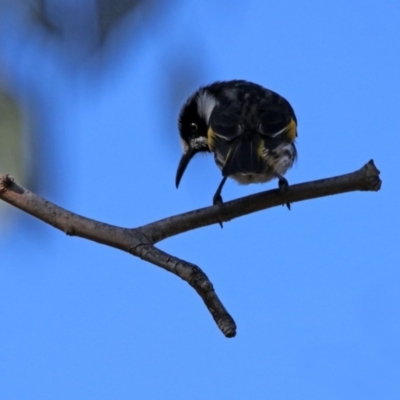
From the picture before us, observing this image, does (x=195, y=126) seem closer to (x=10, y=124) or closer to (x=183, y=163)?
(x=183, y=163)

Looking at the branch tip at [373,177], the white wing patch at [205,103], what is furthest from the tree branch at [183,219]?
the white wing patch at [205,103]

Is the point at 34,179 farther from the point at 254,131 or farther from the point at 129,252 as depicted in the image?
the point at 254,131

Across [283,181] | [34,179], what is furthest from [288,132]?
[34,179]

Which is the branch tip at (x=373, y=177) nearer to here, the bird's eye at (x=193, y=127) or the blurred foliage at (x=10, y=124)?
the blurred foliage at (x=10, y=124)

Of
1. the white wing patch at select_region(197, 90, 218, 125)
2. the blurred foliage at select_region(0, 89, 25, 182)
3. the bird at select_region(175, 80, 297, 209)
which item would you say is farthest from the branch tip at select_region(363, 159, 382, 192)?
the white wing patch at select_region(197, 90, 218, 125)

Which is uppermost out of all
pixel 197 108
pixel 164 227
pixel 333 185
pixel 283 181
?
pixel 197 108
